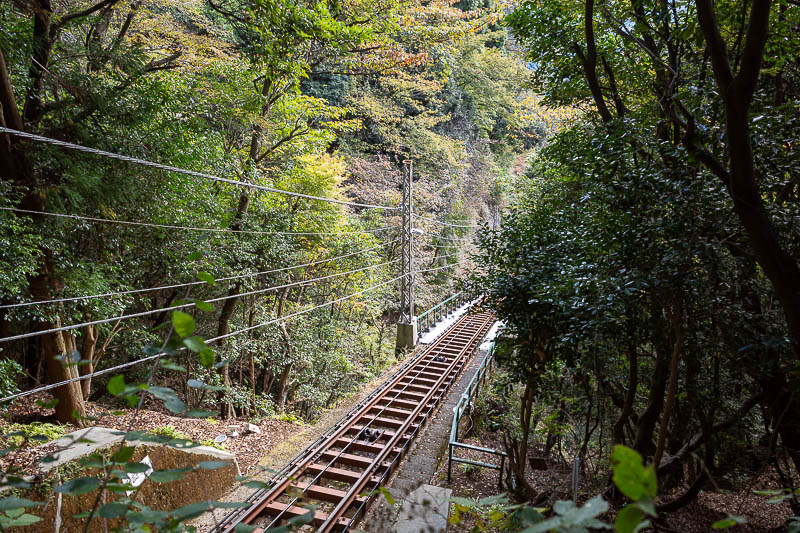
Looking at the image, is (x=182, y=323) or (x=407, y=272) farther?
(x=407, y=272)

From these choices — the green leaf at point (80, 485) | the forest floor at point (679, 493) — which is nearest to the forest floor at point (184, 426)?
the forest floor at point (679, 493)

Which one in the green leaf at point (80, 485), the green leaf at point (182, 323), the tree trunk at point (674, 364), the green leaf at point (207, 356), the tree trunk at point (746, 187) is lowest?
the tree trunk at point (674, 364)

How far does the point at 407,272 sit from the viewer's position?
14.2 m

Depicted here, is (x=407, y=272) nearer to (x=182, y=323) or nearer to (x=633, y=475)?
(x=182, y=323)

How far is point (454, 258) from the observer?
77.4ft

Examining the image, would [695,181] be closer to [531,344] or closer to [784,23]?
[784,23]

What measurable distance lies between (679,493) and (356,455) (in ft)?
16.7

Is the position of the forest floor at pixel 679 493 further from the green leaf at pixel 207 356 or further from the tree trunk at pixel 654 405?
the green leaf at pixel 207 356

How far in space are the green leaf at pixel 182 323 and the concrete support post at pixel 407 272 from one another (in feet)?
40.0

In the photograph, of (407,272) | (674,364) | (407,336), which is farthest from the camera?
(407,336)

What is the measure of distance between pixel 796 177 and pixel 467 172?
24.1m

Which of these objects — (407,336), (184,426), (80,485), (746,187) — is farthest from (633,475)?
(407,336)

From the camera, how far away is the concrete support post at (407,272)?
1333cm

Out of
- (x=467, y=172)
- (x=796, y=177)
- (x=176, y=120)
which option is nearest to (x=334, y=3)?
(x=176, y=120)
